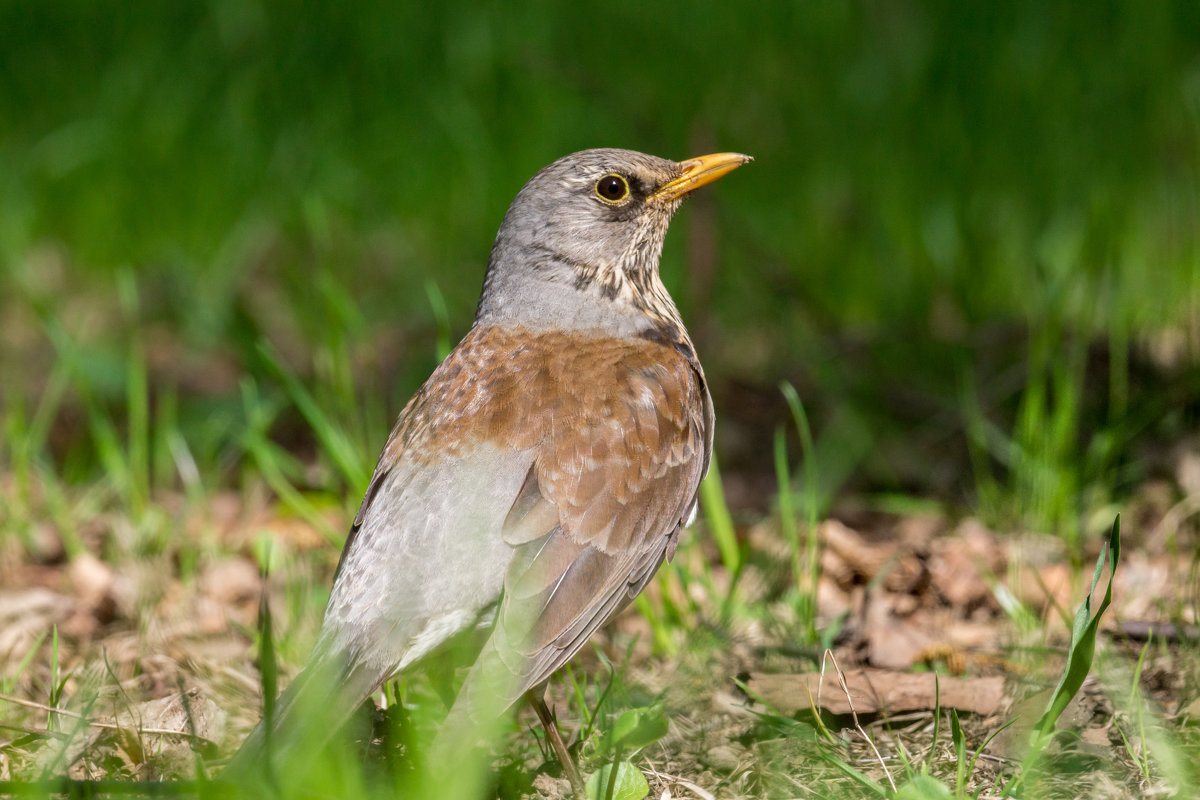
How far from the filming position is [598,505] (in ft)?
11.1

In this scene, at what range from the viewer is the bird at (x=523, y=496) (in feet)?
10.2

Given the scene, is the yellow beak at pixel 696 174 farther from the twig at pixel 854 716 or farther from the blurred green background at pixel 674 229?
the twig at pixel 854 716

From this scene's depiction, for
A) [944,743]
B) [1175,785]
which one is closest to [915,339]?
[944,743]

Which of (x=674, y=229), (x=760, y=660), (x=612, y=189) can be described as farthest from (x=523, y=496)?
(x=674, y=229)

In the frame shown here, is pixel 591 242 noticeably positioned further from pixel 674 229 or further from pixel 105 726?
pixel 674 229

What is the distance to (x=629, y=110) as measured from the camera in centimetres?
573

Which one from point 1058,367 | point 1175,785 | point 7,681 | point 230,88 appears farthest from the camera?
point 230,88

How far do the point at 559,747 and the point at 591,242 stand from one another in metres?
1.64

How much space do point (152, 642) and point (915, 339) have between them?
128 inches

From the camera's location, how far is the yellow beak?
430 cm

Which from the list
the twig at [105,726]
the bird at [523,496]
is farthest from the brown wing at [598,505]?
the twig at [105,726]

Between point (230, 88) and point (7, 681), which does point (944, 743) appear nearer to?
point (7, 681)

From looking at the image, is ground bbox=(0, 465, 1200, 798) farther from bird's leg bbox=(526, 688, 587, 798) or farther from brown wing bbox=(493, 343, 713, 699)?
brown wing bbox=(493, 343, 713, 699)

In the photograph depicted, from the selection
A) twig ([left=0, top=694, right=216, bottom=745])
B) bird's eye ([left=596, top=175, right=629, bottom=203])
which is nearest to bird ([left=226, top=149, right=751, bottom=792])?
bird's eye ([left=596, top=175, right=629, bottom=203])
